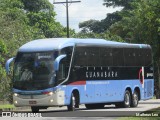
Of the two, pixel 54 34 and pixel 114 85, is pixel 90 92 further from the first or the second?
pixel 54 34

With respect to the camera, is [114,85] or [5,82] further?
[5,82]

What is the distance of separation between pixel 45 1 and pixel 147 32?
158 feet

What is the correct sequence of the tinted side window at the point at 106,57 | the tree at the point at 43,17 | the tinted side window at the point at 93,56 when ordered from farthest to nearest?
the tree at the point at 43,17
the tinted side window at the point at 106,57
the tinted side window at the point at 93,56

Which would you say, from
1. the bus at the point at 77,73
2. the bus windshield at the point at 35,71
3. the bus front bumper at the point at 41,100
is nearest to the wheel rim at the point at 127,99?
the bus at the point at 77,73

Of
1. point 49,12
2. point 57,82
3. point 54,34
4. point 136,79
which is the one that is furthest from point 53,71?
point 49,12

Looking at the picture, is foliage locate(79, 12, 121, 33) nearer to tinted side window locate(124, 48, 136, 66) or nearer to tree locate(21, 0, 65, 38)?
tree locate(21, 0, 65, 38)

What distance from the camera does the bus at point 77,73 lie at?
27078 millimetres

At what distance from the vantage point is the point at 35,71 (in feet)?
88.7

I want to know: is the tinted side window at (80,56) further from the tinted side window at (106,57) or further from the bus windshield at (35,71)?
the bus windshield at (35,71)

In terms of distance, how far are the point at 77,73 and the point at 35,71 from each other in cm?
257

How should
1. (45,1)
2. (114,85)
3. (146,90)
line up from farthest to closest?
(45,1) → (146,90) → (114,85)

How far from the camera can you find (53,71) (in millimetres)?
26938

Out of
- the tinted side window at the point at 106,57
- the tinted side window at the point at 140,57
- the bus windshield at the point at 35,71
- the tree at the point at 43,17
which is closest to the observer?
the bus windshield at the point at 35,71

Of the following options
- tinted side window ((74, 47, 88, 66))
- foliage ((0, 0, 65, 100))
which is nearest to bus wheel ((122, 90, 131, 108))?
tinted side window ((74, 47, 88, 66))
